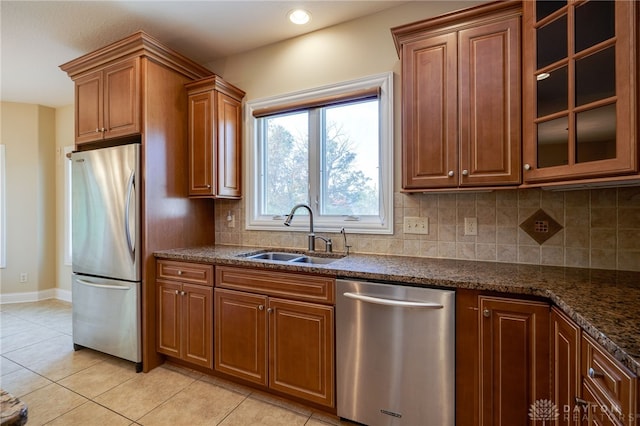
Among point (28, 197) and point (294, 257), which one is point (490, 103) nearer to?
point (294, 257)

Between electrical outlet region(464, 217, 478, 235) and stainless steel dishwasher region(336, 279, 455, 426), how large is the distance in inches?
27.2

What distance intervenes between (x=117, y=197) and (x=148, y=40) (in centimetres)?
124

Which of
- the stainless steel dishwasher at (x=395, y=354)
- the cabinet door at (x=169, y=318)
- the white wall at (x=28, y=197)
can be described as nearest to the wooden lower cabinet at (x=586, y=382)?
the stainless steel dishwasher at (x=395, y=354)

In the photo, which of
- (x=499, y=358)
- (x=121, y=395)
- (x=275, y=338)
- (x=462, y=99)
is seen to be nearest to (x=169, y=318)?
(x=121, y=395)

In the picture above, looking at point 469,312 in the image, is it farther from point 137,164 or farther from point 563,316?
point 137,164

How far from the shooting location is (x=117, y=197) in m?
2.33

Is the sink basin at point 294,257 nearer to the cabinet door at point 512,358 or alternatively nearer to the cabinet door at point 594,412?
the cabinet door at point 512,358

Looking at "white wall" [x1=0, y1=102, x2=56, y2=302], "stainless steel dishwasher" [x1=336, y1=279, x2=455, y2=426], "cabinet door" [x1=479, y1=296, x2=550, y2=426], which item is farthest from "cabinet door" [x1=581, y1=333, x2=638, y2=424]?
"white wall" [x1=0, y1=102, x2=56, y2=302]

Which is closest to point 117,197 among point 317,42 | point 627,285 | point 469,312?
point 317,42

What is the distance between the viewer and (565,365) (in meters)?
1.16

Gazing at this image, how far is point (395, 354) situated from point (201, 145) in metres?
2.23

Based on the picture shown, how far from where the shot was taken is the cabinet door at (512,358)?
1288 mm

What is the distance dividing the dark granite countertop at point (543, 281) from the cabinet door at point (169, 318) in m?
0.27

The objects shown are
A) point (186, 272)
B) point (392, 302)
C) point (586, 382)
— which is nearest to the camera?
point (586, 382)
